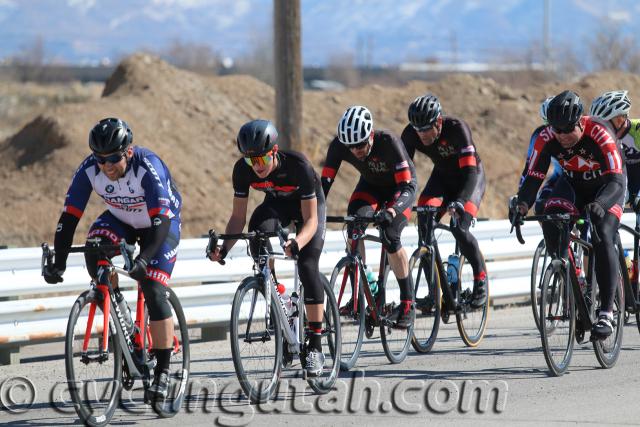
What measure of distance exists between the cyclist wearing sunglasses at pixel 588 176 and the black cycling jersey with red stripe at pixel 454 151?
1098 millimetres

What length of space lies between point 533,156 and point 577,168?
0.38 meters

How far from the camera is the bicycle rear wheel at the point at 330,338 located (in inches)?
334

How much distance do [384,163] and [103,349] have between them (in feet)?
11.4

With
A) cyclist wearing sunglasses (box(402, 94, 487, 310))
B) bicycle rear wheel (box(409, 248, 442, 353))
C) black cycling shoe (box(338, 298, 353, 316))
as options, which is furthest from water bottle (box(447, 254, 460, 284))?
black cycling shoe (box(338, 298, 353, 316))

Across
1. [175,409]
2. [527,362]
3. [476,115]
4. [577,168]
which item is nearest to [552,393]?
[527,362]

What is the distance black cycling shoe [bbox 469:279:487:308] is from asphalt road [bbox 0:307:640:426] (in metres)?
0.43

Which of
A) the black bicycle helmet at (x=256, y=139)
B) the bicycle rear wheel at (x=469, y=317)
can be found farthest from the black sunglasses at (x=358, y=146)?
the bicycle rear wheel at (x=469, y=317)

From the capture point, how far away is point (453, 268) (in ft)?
35.2

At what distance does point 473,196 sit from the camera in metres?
10.6

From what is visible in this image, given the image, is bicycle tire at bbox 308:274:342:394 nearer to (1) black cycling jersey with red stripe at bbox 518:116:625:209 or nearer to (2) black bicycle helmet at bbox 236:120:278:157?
(2) black bicycle helmet at bbox 236:120:278:157

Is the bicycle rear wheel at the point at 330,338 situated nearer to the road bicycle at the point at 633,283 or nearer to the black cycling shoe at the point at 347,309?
the black cycling shoe at the point at 347,309

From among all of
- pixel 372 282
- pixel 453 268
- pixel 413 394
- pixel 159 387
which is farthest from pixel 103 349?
pixel 453 268

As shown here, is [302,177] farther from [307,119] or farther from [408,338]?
[307,119]

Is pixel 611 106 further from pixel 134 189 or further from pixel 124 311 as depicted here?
pixel 124 311
